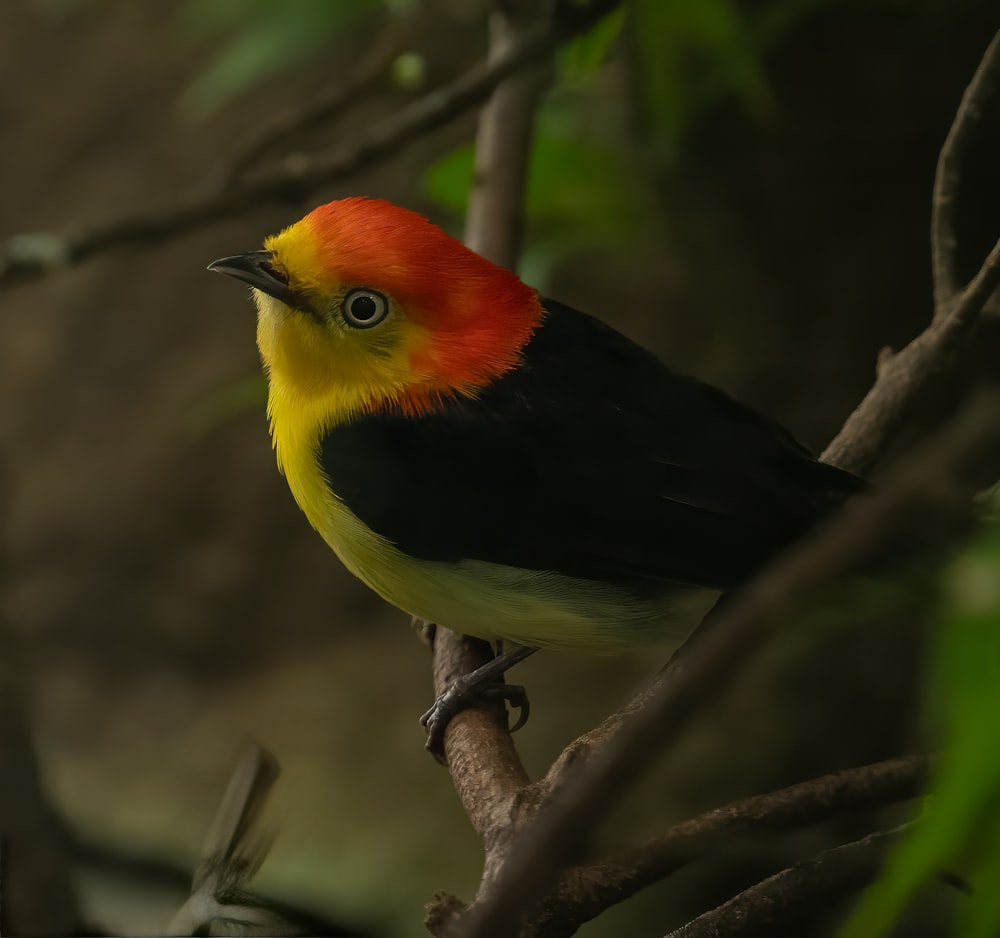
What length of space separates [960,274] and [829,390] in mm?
805

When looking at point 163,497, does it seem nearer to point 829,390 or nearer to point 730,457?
point 829,390

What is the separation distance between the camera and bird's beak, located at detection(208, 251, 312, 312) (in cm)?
172

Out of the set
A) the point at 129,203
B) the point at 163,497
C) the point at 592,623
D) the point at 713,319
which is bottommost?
the point at 592,623

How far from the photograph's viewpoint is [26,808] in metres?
1.87

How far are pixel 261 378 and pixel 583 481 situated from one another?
1078 mm

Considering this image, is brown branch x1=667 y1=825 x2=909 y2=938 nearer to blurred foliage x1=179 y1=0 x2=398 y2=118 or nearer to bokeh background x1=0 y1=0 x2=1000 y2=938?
bokeh background x1=0 y1=0 x2=1000 y2=938

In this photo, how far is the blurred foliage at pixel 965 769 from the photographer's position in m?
0.78

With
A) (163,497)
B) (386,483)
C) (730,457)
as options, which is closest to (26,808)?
(386,483)

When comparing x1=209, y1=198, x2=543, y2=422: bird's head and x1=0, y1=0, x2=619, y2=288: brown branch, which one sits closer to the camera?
x1=209, y1=198, x2=543, y2=422: bird's head

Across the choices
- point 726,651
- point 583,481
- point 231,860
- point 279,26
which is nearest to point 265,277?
point 583,481

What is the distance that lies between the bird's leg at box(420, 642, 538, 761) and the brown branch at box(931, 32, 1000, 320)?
2.78 feet

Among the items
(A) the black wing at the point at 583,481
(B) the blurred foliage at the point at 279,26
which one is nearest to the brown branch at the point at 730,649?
(A) the black wing at the point at 583,481

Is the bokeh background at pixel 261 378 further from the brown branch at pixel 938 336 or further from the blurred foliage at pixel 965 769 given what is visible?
the blurred foliage at pixel 965 769

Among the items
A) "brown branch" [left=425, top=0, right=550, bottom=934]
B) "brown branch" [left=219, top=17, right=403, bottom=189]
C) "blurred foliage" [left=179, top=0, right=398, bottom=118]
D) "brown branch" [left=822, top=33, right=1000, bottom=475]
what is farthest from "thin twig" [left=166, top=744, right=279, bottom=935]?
"blurred foliage" [left=179, top=0, right=398, bottom=118]
